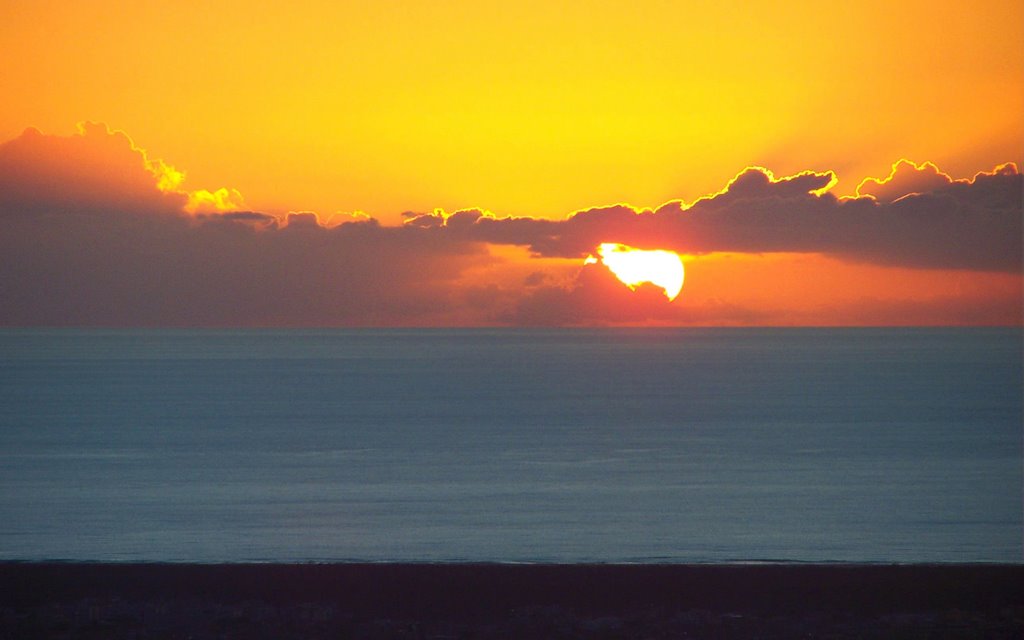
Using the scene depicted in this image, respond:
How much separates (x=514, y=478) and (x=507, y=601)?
18.2 meters

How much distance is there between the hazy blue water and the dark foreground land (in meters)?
6.32

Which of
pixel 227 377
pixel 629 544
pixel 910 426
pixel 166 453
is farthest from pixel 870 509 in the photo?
pixel 227 377

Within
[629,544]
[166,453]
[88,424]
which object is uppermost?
[88,424]

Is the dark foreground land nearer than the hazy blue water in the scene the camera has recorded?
Yes

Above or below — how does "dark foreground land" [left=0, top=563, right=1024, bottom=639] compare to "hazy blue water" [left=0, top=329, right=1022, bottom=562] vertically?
below

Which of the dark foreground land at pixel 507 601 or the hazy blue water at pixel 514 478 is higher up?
the hazy blue water at pixel 514 478

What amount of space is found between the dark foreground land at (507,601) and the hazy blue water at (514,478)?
20.7ft

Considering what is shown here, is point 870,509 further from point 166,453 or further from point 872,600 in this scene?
point 166,453

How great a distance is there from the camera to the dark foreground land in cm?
1023

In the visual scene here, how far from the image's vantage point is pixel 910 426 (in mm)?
48219

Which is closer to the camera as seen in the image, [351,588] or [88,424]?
[351,588]

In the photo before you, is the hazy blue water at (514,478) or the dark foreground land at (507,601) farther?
the hazy blue water at (514,478)

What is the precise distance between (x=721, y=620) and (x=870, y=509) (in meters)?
13.9

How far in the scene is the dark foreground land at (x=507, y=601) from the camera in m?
10.2
